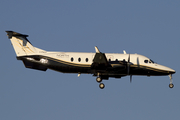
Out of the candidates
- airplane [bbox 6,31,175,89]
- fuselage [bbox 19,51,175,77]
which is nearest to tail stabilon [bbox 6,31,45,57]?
airplane [bbox 6,31,175,89]

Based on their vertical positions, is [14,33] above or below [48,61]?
above

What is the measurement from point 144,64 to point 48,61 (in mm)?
11256

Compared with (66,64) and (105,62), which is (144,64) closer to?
(105,62)

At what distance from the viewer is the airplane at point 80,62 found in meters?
47.4

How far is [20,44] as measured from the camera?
48.6 meters

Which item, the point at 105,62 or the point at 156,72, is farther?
the point at 156,72

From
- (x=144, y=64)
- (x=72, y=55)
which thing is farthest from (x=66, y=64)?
(x=144, y=64)

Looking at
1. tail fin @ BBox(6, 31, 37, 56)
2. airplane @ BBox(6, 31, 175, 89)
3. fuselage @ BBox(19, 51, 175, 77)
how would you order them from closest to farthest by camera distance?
airplane @ BBox(6, 31, 175, 89) < fuselage @ BBox(19, 51, 175, 77) < tail fin @ BBox(6, 31, 37, 56)

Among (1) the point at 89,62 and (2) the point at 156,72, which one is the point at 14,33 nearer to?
(1) the point at 89,62

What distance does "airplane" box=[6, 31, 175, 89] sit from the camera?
47375 mm

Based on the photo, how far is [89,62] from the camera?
47.6 metres

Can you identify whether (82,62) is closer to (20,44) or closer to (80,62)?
(80,62)

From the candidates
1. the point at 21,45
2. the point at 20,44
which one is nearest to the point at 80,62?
the point at 21,45

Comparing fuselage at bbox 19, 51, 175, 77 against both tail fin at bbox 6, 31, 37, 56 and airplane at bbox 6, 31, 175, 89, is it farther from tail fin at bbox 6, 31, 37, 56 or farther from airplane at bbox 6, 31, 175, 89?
tail fin at bbox 6, 31, 37, 56
